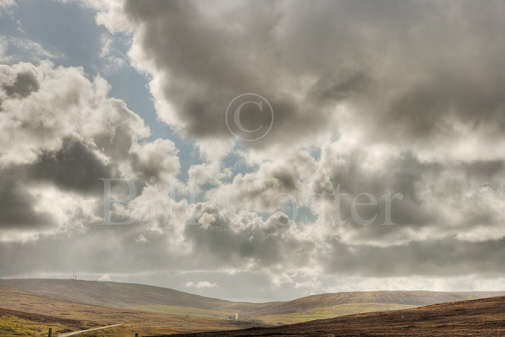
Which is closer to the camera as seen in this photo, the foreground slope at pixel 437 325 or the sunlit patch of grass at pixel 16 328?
the foreground slope at pixel 437 325

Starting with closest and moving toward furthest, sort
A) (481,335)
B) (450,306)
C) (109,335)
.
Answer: (481,335), (450,306), (109,335)

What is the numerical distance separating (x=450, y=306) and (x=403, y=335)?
4863 cm

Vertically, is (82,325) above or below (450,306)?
below

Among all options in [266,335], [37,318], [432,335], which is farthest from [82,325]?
[432,335]

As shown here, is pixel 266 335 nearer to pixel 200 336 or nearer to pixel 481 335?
pixel 200 336

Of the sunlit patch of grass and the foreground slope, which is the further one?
the sunlit patch of grass

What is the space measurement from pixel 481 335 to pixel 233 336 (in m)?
40.1

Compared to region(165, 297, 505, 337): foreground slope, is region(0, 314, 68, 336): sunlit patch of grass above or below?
below

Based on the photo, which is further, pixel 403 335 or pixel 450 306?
pixel 450 306

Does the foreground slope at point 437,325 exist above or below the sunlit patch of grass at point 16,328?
above

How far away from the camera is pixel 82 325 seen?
15575 cm

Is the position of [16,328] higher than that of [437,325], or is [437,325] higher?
[437,325]

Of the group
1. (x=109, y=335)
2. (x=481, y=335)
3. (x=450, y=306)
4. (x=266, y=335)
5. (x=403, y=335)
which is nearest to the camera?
(x=481, y=335)

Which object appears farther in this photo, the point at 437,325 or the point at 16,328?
the point at 16,328
